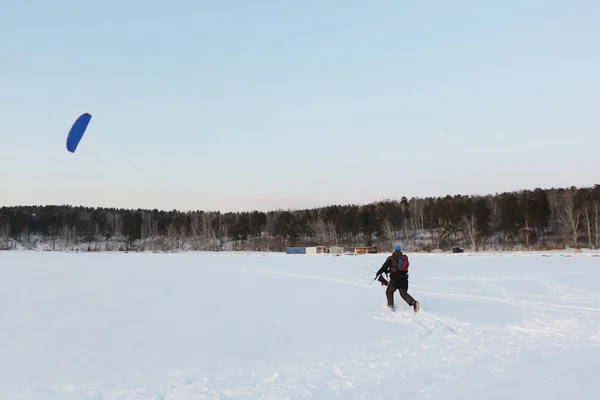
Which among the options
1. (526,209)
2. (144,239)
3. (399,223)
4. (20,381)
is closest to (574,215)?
(526,209)

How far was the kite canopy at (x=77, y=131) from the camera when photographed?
449 inches

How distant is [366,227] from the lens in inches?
2805

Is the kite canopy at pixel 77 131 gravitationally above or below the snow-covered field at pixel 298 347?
above

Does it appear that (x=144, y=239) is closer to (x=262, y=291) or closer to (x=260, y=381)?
(x=262, y=291)

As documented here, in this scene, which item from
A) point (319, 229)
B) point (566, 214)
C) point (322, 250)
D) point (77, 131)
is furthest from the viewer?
point (319, 229)

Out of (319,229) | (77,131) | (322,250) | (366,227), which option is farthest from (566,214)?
(77,131)

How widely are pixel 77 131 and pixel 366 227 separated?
6197cm

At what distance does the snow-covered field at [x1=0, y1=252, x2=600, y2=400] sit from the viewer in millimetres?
4363

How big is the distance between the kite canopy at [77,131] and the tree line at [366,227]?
47.9m

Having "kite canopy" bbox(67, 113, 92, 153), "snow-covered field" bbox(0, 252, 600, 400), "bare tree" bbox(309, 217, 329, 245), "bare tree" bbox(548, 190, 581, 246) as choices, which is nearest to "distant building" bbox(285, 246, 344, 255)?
"bare tree" bbox(309, 217, 329, 245)

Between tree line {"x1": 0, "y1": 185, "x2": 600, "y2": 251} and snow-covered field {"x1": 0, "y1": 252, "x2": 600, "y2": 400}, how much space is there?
45.4 meters

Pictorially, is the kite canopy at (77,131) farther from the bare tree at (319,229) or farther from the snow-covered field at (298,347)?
the bare tree at (319,229)

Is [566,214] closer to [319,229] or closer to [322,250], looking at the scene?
[322,250]

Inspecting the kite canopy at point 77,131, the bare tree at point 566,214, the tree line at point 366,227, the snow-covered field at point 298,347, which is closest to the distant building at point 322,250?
the tree line at point 366,227
